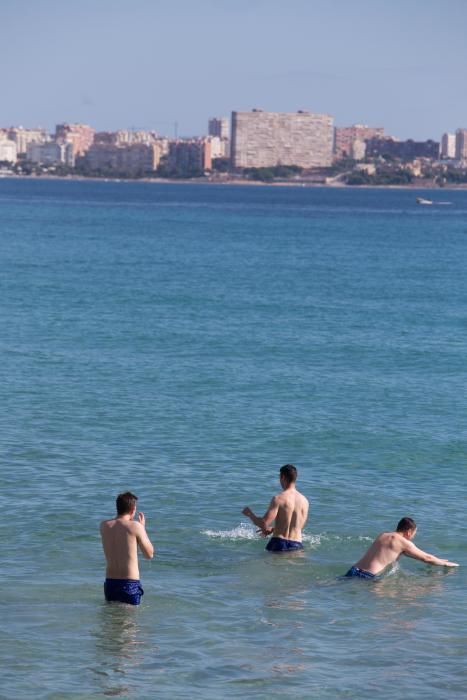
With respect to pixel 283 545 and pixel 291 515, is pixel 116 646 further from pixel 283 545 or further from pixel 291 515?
pixel 283 545

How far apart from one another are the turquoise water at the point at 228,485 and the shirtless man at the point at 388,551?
27 cm

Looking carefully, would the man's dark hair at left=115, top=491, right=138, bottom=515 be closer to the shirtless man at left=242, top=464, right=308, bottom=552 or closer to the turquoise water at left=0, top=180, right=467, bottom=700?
the turquoise water at left=0, top=180, right=467, bottom=700

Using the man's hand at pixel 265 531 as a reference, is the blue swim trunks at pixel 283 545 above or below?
below

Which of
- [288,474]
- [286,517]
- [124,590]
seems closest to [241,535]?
[286,517]

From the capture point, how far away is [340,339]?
39.3 meters

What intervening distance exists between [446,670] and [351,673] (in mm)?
1007

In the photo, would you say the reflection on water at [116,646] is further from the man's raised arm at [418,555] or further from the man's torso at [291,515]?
the man's raised arm at [418,555]

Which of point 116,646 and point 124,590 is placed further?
point 124,590

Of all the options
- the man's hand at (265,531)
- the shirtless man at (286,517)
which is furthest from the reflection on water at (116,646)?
the man's hand at (265,531)

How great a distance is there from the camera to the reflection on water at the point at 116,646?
40.5ft

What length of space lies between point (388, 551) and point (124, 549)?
3596mm

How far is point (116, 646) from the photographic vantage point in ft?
43.5

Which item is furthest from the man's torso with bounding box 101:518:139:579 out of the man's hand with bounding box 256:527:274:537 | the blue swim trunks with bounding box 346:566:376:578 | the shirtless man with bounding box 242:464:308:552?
the blue swim trunks with bounding box 346:566:376:578

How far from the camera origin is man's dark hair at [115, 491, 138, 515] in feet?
43.6
